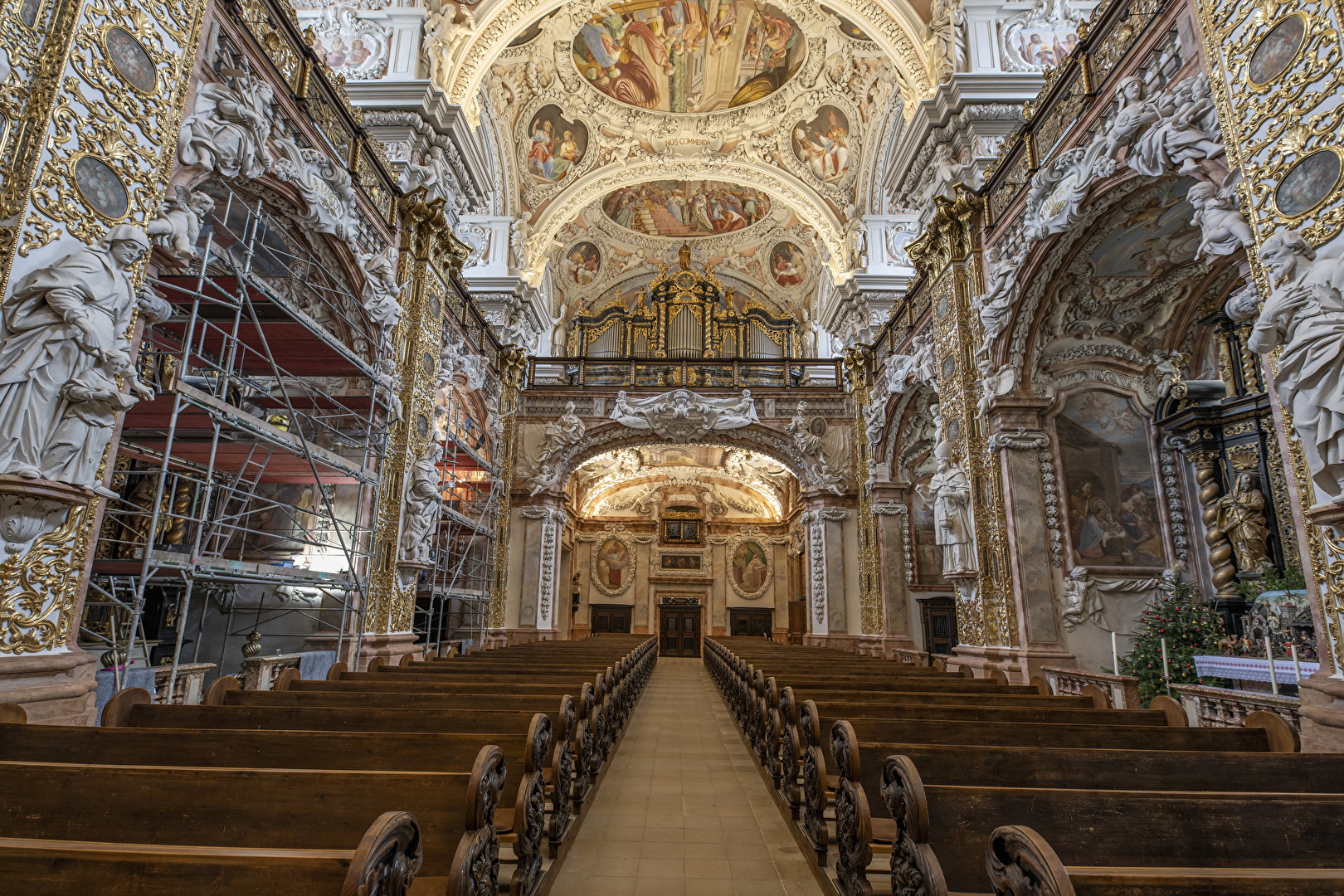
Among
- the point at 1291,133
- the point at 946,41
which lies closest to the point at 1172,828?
the point at 1291,133

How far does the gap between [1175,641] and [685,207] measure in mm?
17481

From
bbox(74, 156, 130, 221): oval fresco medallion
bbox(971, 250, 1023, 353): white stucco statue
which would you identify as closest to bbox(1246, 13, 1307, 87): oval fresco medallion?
bbox(971, 250, 1023, 353): white stucco statue

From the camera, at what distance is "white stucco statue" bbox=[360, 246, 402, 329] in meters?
7.91

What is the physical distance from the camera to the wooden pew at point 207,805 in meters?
2.11

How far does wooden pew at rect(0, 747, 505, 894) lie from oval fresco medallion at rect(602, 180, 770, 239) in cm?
1963

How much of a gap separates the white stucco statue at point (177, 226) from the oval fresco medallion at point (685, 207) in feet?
53.7

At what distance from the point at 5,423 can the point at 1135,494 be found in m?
9.92

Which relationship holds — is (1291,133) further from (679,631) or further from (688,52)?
(679,631)

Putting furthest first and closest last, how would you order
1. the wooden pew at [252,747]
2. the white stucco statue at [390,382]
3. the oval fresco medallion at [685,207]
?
the oval fresco medallion at [685,207] < the white stucco statue at [390,382] < the wooden pew at [252,747]

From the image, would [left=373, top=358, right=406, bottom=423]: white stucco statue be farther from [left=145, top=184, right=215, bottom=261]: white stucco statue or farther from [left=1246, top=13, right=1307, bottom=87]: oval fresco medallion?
[left=1246, top=13, right=1307, bottom=87]: oval fresco medallion

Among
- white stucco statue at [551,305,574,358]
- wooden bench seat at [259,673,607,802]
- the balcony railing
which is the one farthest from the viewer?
white stucco statue at [551,305,574,358]

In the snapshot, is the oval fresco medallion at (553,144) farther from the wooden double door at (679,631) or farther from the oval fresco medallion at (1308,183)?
the wooden double door at (679,631)

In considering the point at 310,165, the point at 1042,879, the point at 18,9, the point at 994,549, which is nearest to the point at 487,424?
the point at 310,165

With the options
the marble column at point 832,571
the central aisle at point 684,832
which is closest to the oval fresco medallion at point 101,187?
the central aisle at point 684,832
